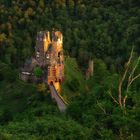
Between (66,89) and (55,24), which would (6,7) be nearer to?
(55,24)

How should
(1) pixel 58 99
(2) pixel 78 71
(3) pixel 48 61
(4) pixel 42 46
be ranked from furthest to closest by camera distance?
(2) pixel 78 71
(4) pixel 42 46
(3) pixel 48 61
(1) pixel 58 99

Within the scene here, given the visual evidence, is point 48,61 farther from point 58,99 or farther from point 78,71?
point 78,71

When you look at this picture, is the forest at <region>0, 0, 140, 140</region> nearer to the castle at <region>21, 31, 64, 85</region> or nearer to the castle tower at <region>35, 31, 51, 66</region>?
the castle at <region>21, 31, 64, 85</region>

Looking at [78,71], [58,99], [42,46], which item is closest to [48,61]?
[42,46]

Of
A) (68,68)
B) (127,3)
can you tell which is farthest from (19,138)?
(127,3)

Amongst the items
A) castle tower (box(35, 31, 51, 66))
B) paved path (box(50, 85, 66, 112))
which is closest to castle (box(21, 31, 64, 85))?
castle tower (box(35, 31, 51, 66))

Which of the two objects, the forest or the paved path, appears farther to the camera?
the paved path
